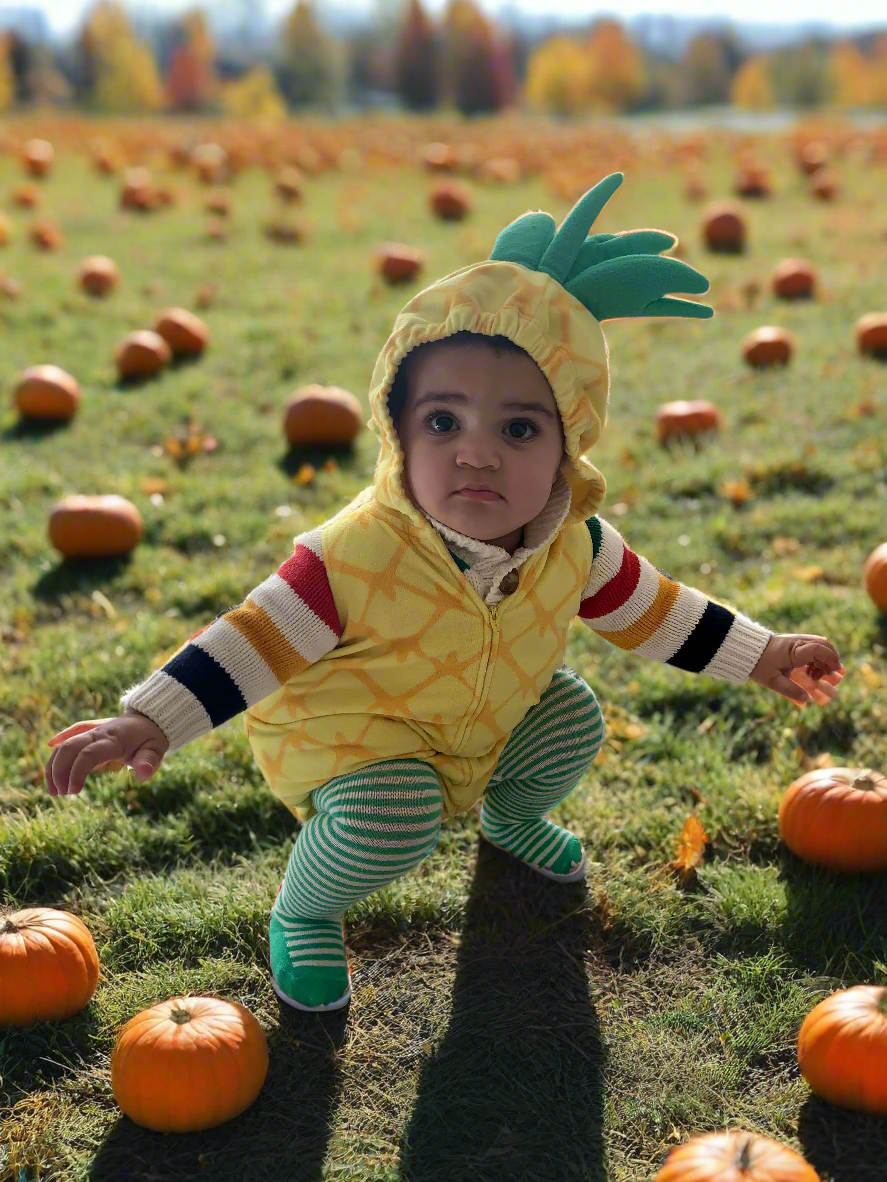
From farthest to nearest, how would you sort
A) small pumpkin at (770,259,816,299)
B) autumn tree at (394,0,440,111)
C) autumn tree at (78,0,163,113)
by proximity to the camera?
autumn tree at (394,0,440,111) < autumn tree at (78,0,163,113) < small pumpkin at (770,259,816,299)

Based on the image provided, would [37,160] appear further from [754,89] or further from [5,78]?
[754,89]

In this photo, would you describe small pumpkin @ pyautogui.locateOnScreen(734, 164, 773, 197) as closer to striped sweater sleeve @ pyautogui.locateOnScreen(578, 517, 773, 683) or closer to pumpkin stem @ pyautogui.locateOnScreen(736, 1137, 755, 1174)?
striped sweater sleeve @ pyautogui.locateOnScreen(578, 517, 773, 683)

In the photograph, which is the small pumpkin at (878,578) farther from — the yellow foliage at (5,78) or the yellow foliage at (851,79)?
the yellow foliage at (851,79)

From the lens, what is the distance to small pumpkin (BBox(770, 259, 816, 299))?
8.48 meters

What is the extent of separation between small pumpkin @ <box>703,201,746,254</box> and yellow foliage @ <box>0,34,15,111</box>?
1276 inches

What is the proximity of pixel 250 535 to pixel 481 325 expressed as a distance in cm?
266

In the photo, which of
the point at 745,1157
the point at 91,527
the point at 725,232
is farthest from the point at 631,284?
the point at 725,232

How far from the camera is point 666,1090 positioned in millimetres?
2502

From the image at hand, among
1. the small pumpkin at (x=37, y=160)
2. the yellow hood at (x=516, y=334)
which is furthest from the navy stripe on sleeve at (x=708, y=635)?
the small pumpkin at (x=37, y=160)

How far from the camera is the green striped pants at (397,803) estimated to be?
2.63 m

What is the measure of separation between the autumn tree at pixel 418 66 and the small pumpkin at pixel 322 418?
49527 millimetres

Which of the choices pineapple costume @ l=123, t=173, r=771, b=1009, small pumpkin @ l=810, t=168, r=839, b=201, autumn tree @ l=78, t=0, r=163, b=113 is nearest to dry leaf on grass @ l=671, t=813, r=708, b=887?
pineapple costume @ l=123, t=173, r=771, b=1009

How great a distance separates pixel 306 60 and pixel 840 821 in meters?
56.3

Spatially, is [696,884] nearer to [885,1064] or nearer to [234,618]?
[885,1064]
